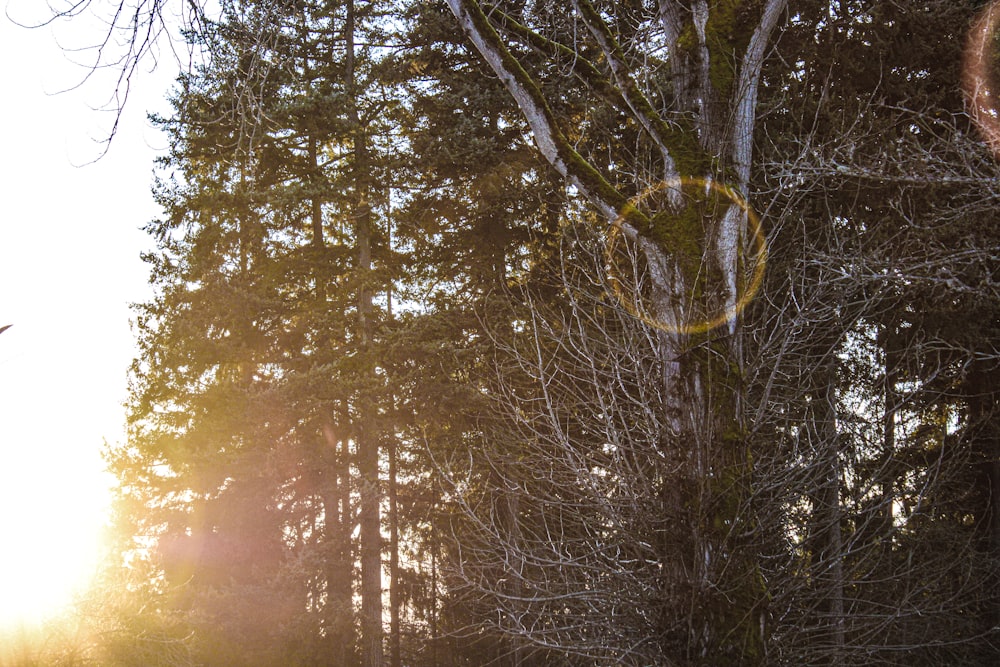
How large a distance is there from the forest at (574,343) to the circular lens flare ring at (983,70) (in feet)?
0.29

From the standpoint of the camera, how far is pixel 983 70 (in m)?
7.97

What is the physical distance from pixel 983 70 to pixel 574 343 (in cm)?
580

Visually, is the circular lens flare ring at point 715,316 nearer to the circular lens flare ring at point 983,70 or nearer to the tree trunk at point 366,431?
the circular lens flare ring at point 983,70

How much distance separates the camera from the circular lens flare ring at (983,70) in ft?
19.1

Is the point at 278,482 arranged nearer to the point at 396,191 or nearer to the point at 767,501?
the point at 396,191

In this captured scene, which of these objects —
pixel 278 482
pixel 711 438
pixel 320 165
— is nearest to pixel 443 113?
pixel 320 165

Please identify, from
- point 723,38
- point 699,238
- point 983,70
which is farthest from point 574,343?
point 983,70

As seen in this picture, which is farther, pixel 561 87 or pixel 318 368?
pixel 318 368

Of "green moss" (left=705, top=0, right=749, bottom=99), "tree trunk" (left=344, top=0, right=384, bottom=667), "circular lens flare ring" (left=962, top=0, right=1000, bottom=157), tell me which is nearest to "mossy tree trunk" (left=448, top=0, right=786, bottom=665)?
"green moss" (left=705, top=0, right=749, bottom=99)

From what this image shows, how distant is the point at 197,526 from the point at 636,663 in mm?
13686

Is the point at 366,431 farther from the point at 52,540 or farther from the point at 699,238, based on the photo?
the point at 699,238

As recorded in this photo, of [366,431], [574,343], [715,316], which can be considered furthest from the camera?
[366,431]

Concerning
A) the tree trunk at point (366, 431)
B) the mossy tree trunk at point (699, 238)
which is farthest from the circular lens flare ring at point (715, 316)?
the tree trunk at point (366, 431)

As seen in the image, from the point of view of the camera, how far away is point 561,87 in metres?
11.3
